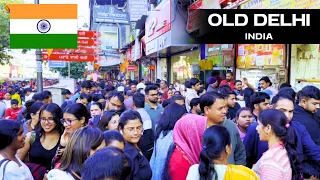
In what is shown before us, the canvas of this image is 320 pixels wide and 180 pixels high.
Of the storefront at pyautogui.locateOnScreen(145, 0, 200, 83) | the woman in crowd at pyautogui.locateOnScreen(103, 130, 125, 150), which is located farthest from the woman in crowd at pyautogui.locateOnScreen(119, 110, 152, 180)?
the storefront at pyautogui.locateOnScreen(145, 0, 200, 83)

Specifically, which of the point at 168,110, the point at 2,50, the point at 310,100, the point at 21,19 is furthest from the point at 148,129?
the point at 2,50

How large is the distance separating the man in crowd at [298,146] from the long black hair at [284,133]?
17.0 inches

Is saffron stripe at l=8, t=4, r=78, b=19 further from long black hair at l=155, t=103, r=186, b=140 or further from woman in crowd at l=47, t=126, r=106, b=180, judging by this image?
woman in crowd at l=47, t=126, r=106, b=180

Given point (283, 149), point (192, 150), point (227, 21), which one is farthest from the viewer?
point (227, 21)

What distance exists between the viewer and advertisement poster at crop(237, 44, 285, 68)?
379 inches

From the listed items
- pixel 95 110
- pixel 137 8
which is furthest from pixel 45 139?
pixel 137 8

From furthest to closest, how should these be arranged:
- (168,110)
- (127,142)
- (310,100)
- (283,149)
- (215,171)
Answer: (310,100), (168,110), (127,142), (283,149), (215,171)

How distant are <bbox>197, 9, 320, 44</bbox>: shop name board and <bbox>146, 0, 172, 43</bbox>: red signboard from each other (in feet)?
17.3

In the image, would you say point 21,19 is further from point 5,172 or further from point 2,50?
point 2,50

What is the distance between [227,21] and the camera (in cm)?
883

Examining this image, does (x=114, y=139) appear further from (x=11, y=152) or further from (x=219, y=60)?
(x=219, y=60)

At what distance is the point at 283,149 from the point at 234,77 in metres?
9.07

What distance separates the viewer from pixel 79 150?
2.63 m

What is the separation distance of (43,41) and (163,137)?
528 cm
